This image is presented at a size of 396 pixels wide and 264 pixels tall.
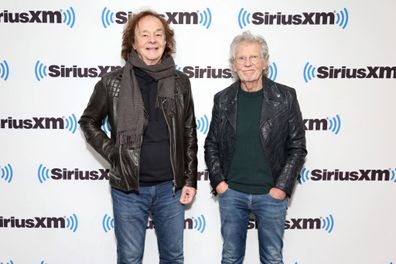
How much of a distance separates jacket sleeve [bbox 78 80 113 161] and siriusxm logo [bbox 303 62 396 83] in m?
1.37

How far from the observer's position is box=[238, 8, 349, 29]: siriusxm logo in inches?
103

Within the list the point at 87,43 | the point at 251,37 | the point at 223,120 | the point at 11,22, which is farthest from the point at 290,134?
the point at 11,22

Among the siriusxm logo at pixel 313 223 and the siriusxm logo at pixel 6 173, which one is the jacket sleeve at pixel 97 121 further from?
the siriusxm logo at pixel 313 223

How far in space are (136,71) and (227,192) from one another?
0.87 metres

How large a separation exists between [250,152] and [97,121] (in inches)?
35.2

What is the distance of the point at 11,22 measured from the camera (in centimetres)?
263

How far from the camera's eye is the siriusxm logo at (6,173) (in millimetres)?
2787

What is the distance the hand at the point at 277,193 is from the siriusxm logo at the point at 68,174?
1.23 m

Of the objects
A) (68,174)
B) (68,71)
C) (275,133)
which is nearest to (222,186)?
(275,133)

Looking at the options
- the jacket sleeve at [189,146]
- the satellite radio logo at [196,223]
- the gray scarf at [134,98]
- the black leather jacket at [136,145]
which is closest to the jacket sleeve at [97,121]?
the black leather jacket at [136,145]

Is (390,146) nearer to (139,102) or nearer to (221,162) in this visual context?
(221,162)

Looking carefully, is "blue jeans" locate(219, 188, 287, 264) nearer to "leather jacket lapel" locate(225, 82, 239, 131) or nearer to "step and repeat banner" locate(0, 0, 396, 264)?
"leather jacket lapel" locate(225, 82, 239, 131)

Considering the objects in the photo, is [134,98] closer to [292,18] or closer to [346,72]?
[292,18]

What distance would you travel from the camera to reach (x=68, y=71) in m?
2.68
